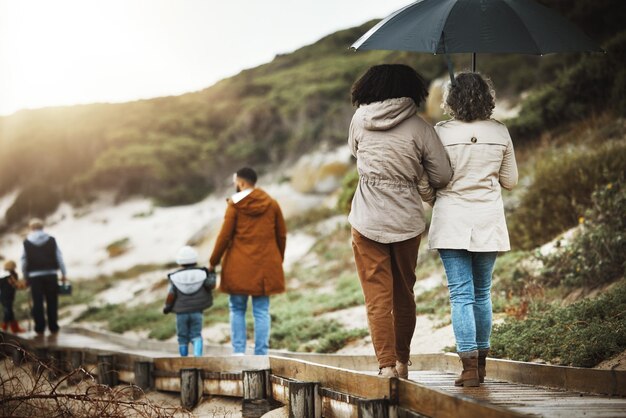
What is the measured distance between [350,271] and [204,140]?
953 inches

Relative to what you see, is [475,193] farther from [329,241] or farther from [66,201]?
[66,201]

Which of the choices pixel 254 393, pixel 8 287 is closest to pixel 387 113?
pixel 254 393

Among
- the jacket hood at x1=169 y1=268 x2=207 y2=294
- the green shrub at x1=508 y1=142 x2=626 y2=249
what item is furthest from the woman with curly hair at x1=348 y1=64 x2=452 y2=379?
the green shrub at x1=508 y1=142 x2=626 y2=249

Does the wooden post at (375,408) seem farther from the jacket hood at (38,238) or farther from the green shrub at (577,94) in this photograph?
the green shrub at (577,94)

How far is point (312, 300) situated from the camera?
14.6 metres

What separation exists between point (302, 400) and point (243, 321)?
10.8ft

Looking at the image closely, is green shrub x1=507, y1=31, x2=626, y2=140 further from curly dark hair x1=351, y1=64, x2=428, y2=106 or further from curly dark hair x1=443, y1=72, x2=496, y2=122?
curly dark hair x1=351, y1=64, x2=428, y2=106

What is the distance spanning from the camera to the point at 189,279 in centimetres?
948

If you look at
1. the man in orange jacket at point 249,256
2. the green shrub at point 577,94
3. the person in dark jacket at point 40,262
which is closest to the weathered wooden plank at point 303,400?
the man in orange jacket at point 249,256

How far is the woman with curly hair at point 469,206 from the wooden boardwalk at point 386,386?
18.9 inches

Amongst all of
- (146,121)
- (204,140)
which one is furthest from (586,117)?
(146,121)

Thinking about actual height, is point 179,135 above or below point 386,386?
above

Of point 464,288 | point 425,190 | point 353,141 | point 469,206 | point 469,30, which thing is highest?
point 469,30

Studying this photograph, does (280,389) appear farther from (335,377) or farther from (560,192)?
(560,192)
